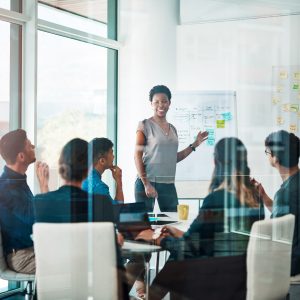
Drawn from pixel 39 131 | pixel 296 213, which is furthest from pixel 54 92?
pixel 296 213

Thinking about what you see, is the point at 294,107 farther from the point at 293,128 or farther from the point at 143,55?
the point at 143,55

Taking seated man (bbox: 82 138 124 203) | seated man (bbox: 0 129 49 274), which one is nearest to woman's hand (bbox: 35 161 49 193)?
seated man (bbox: 0 129 49 274)

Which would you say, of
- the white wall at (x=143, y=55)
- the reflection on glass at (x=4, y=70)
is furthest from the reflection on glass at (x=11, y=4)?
the white wall at (x=143, y=55)

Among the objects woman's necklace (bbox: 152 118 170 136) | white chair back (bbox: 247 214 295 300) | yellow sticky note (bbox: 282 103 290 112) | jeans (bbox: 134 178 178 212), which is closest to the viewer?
white chair back (bbox: 247 214 295 300)

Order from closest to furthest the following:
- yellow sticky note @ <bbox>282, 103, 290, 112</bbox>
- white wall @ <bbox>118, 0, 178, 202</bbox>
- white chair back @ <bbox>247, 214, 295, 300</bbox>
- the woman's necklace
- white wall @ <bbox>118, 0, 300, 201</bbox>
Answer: white chair back @ <bbox>247, 214, 295, 300</bbox>
yellow sticky note @ <bbox>282, 103, 290, 112</bbox>
white wall @ <bbox>118, 0, 300, 201</bbox>
the woman's necklace
white wall @ <bbox>118, 0, 178, 202</bbox>

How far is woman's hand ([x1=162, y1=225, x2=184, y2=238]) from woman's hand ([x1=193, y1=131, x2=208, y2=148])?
1.03m

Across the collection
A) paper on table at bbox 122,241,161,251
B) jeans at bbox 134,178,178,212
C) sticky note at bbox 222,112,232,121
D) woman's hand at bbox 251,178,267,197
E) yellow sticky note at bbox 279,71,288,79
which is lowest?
paper on table at bbox 122,241,161,251

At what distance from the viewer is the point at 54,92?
3.82 metres

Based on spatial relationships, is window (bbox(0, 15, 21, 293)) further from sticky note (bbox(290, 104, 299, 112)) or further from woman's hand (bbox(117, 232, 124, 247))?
sticky note (bbox(290, 104, 299, 112))

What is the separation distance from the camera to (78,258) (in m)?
3.06

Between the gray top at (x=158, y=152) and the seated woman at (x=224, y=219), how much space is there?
836 millimetres

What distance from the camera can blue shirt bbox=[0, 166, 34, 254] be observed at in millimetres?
3229

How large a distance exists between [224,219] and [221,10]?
1.82 m

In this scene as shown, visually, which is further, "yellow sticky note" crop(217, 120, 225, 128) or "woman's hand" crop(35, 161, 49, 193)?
"yellow sticky note" crop(217, 120, 225, 128)
